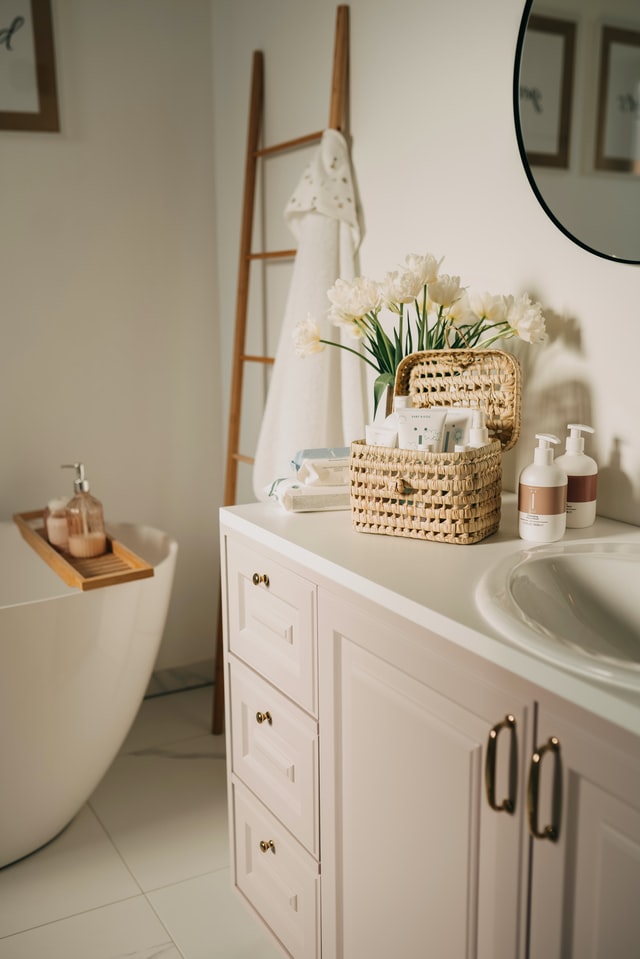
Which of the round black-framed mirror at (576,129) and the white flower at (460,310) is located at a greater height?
the round black-framed mirror at (576,129)

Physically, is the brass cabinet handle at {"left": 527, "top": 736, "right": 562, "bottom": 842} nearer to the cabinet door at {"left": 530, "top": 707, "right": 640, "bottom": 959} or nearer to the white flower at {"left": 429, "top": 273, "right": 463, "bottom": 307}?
the cabinet door at {"left": 530, "top": 707, "right": 640, "bottom": 959}

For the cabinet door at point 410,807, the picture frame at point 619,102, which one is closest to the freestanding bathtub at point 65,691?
the cabinet door at point 410,807

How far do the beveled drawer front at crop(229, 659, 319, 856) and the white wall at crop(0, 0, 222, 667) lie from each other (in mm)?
1183

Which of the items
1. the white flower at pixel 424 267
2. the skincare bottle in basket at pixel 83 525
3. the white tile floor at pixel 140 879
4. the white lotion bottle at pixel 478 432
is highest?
the white flower at pixel 424 267

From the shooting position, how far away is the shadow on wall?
1.37 meters

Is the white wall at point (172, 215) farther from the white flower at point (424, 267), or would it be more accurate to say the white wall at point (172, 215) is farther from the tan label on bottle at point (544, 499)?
the tan label on bottle at point (544, 499)

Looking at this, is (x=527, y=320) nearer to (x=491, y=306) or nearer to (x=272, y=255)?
(x=491, y=306)

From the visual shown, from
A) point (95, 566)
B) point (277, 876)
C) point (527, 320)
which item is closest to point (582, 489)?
point (527, 320)

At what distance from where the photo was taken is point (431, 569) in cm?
118

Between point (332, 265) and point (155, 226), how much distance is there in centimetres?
82

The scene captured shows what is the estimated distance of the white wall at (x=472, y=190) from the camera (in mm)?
1362

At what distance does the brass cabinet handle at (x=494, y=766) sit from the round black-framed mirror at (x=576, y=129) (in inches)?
29.2

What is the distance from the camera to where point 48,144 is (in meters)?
2.36

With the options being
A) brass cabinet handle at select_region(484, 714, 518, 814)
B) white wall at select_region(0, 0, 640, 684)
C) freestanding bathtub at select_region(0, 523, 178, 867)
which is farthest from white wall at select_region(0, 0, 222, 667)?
brass cabinet handle at select_region(484, 714, 518, 814)
